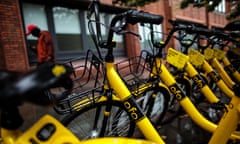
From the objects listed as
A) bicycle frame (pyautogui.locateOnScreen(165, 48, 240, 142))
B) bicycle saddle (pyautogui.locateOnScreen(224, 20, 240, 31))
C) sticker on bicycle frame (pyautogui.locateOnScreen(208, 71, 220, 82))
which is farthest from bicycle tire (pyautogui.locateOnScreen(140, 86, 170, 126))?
bicycle saddle (pyautogui.locateOnScreen(224, 20, 240, 31))

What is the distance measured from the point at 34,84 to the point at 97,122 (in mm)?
1269

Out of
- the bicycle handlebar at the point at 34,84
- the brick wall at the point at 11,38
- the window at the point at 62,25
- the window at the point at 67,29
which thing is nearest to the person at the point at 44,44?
the brick wall at the point at 11,38

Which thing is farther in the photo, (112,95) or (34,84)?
(112,95)

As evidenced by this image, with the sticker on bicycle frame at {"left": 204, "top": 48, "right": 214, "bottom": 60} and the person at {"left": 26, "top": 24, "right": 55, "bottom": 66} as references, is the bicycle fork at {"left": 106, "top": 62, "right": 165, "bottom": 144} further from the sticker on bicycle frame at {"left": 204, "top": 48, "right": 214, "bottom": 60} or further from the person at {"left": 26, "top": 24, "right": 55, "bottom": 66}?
the person at {"left": 26, "top": 24, "right": 55, "bottom": 66}

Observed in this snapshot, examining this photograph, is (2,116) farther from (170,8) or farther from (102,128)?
(170,8)

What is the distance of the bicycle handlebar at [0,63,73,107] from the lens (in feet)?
2.19

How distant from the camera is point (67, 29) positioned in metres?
6.82

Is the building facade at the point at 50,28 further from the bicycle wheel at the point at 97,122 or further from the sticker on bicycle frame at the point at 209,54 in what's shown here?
the bicycle wheel at the point at 97,122

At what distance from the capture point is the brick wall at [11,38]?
5113 mm

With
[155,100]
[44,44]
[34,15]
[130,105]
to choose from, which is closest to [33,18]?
[34,15]

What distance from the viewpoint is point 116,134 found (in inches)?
80.0

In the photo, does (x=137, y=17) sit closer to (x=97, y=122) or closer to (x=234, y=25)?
(x=97, y=122)

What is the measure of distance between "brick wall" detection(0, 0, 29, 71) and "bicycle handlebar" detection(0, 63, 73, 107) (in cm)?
489

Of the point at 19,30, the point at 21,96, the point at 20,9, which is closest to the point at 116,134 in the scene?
the point at 21,96
